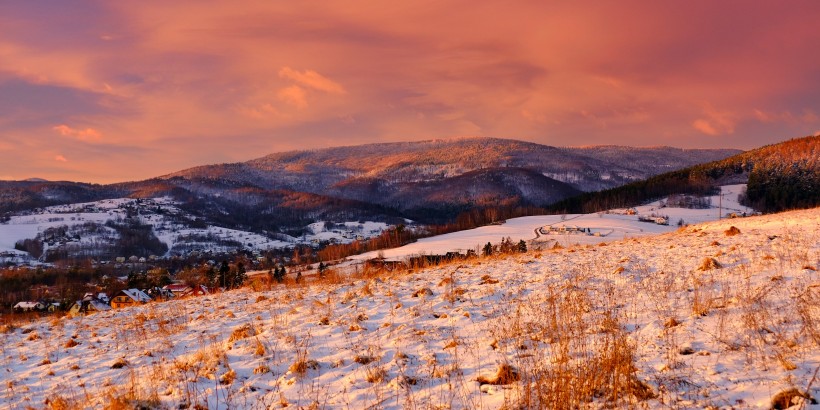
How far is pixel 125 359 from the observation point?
8.70 meters

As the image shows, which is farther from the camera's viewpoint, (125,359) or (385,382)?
(125,359)

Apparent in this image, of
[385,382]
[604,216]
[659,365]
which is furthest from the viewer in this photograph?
[604,216]

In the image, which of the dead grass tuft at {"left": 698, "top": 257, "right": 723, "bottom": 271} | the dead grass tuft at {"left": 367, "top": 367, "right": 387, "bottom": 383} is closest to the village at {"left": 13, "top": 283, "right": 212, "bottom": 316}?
the dead grass tuft at {"left": 367, "top": 367, "right": 387, "bottom": 383}

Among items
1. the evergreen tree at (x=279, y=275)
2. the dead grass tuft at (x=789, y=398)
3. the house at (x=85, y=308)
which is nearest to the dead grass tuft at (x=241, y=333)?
the dead grass tuft at (x=789, y=398)

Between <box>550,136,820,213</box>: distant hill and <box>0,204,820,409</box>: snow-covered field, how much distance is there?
482 ft

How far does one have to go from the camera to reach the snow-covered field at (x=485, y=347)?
531 cm

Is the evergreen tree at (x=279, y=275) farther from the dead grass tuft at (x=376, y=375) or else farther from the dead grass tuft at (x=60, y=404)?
the dead grass tuft at (x=376, y=375)

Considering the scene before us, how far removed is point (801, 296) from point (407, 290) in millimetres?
9205

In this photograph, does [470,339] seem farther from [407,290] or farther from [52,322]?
[52,322]

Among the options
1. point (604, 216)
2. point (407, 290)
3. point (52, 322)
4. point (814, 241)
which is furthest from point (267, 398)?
point (604, 216)

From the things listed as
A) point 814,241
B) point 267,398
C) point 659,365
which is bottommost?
point 267,398

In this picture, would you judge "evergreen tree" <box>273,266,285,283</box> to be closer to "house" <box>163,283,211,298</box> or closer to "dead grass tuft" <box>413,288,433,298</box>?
"house" <box>163,283,211,298</box>

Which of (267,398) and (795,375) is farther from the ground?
(795,375)

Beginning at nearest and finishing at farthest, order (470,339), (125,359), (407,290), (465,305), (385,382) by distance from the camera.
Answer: (385,382), (470,339), (125,359), (465,305), (407,290)
